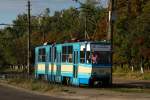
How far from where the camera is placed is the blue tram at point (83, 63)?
35.8m

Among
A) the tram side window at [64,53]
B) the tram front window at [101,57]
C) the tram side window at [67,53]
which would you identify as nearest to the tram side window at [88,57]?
the tram front window at [101,57]

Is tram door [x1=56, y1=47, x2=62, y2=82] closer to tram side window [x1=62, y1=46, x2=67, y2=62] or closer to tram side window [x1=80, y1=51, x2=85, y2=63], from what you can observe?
tram side window [x1=62, y1=46, x2=67, y2=62]

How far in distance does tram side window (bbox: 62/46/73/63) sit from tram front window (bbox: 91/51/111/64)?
3119 mm

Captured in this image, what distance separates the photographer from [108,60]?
3612cm

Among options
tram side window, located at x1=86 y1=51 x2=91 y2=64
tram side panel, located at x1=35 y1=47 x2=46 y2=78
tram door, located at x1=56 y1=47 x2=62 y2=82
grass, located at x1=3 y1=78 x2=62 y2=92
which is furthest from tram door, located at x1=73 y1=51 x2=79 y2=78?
tram side panel, located at x1=35 y1=47 x2=46 y2=78

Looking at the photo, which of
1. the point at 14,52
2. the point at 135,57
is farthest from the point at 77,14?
the point at 135,57

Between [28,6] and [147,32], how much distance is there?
14602mm

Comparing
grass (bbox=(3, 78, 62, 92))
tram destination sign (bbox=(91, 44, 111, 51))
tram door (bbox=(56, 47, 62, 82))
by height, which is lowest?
grass (bbox=(3, 78, 62, 92))

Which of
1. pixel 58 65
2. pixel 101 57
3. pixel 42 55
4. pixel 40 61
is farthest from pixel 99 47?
pixel 40 61

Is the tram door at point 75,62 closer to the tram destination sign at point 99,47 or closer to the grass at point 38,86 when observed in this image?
the tram destination sign at point 99,47

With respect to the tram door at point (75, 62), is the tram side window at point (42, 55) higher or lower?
higher

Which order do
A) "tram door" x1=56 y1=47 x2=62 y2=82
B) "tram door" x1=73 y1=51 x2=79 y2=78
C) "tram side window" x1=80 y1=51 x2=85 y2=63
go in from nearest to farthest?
"tram side window" x1=80 y1=51 x2=85 y2=63, "tram door" x1=73 y1=51 x2=79 y2=78, "tram door" x1=56 y1=47 x2=62 y2=82

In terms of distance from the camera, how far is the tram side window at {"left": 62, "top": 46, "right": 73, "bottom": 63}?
3872 cm

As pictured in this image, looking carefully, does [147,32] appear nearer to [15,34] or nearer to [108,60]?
[108,60]
